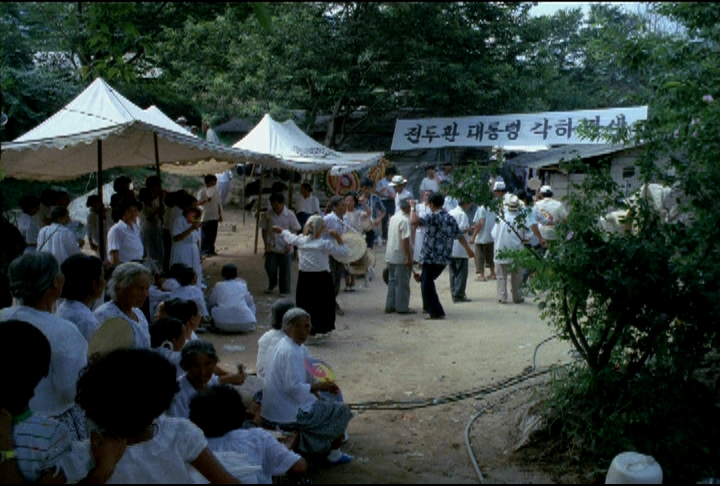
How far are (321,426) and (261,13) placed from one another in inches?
116

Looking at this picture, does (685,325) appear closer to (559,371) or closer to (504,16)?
(559,371)

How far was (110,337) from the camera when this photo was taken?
152 inches

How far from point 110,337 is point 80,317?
0.20 metres

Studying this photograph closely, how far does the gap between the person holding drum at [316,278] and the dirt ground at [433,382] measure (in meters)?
0.34

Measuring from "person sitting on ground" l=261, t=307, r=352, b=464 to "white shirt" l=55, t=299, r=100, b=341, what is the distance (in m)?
1.35

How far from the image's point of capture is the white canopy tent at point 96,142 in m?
7.88

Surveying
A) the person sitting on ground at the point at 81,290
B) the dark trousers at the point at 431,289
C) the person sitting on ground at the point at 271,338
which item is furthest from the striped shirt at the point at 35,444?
the dark trousers at the point at 431,289

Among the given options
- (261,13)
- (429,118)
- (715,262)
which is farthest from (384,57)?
(261,13)

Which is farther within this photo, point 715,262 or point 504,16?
point 504,16

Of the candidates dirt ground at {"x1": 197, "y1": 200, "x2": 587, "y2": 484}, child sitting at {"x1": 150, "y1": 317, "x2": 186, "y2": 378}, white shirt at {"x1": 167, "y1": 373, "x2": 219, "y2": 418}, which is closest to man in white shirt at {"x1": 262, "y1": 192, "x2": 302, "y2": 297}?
dirt ground at {"x1": 197, "y1": 200, "x2": 587, "y2": 484}

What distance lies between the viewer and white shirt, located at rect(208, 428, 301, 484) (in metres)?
3.61

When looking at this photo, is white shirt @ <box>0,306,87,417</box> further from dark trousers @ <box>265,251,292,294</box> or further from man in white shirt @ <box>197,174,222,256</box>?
man in white shirt @ <box>197,174,222,256</box>

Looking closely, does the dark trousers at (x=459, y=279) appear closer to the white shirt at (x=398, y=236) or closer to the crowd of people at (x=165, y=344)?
the crowd of people at (x=165, y=344)

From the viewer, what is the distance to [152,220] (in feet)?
32.4
